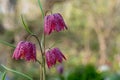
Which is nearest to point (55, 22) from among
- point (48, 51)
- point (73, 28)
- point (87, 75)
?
point (48, 51)

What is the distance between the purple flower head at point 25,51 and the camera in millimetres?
1466

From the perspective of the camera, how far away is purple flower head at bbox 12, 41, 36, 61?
Answer: 1466 mm

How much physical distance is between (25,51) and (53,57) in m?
0.10

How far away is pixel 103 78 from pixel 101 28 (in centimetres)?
954

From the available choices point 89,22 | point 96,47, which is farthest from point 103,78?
point 96,47

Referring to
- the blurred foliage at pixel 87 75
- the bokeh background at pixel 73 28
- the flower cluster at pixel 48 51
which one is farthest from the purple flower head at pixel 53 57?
the bokeh background at pixel 73 28

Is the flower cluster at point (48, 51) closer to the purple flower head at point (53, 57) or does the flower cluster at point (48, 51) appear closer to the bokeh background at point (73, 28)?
the purple flower head at point (53, 57)

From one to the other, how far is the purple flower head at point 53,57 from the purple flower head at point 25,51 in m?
0.05

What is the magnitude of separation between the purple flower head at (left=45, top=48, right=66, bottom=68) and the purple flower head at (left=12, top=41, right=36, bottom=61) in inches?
2.0

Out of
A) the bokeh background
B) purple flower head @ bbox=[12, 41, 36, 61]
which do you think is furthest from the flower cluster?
the bokeh background

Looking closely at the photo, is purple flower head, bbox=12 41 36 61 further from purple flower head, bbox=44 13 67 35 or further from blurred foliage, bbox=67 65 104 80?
blurred foliage, bbox=67 65 104 80

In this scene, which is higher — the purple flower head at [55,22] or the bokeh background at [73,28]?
the purple flower head at [55,22]

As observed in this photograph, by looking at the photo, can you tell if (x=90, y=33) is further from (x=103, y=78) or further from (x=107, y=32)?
(x=103, y=78)

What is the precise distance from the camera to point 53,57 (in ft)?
4.94
